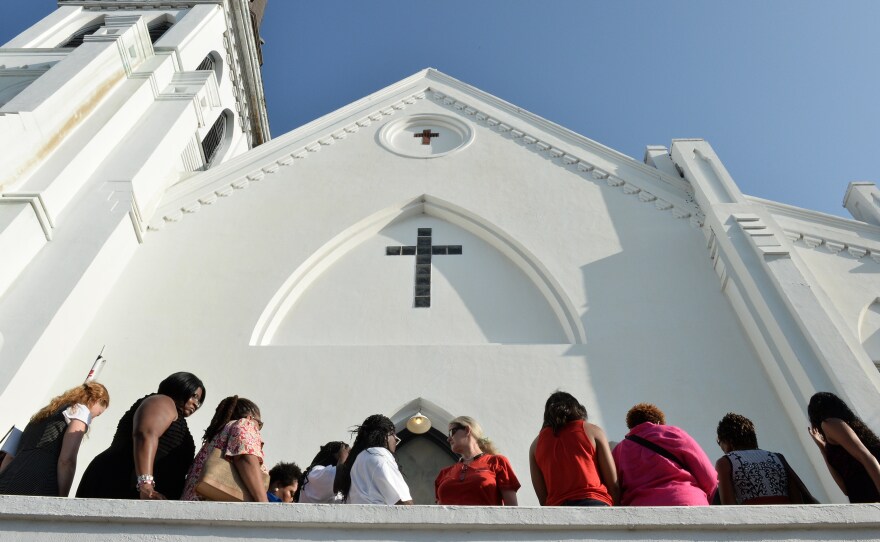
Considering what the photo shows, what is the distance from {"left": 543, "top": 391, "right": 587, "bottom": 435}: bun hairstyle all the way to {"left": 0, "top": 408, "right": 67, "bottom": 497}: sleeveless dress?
8.72ft

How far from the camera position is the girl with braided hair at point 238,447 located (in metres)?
3.75

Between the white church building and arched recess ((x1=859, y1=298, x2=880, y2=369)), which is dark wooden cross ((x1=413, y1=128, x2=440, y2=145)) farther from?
arched recess ((x1=859, y1=298, x2=880, y2=369))

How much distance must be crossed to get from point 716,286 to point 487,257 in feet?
8.90

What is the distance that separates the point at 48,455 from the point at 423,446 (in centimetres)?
374

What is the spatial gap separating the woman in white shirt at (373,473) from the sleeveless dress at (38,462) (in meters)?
1.52

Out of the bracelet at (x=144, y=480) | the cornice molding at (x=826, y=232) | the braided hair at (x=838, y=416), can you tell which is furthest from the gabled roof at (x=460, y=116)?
the bracelet at (x=144, y=480)

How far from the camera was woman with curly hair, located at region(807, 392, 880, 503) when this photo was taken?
12.9ft

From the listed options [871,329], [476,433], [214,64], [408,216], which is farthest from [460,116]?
[476,433]

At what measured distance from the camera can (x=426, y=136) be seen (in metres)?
11.7

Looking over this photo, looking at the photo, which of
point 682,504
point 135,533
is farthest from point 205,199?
point 682,504

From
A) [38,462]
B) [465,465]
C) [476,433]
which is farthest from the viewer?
[476,433]

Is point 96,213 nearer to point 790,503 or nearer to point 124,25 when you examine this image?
point 124,25

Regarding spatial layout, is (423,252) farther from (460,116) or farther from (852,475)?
(852,475)

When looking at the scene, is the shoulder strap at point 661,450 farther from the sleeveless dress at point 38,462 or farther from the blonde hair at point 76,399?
the sleeveless dress at point 38,462
